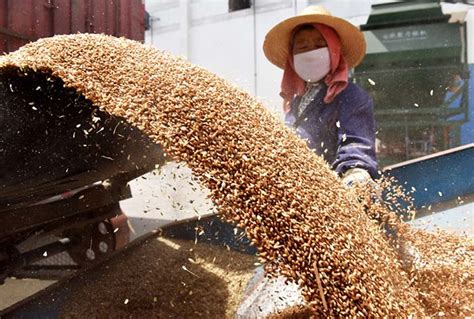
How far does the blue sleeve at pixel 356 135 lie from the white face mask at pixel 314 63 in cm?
19

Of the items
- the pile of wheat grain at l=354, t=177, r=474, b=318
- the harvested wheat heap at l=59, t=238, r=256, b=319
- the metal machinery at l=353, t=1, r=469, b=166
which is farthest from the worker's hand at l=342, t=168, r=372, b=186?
the metal machinery at l=353, t=1, r=469, b=166

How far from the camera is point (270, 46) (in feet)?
8.80

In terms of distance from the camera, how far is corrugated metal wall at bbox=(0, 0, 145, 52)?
293cm

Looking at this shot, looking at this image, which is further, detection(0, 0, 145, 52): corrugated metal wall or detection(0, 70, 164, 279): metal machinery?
detection(0, 0, 145, 52): corrugated metal wall

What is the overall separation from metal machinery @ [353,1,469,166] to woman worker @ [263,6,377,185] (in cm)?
387

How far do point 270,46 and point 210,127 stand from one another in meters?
1.42

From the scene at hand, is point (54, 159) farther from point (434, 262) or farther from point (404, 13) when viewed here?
point (404, 13)

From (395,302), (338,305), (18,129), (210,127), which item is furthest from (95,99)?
(395,302)

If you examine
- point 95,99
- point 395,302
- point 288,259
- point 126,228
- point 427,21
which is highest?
point 427,21

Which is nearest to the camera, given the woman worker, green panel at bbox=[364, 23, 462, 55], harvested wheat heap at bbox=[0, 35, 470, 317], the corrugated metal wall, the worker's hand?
harvested wheat heap at bbox=[0, 35, 470, 317]

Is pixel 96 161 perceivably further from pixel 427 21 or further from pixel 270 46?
pixel 427 21

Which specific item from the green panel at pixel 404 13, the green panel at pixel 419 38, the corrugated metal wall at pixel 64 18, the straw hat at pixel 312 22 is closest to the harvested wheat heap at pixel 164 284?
the straw hat at pixel 312 22

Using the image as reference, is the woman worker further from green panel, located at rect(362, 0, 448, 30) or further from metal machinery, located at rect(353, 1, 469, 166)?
green panel, located at rect(362, 0, 448, 30)

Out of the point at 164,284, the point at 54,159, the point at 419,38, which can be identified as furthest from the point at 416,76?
the point at 54,159
